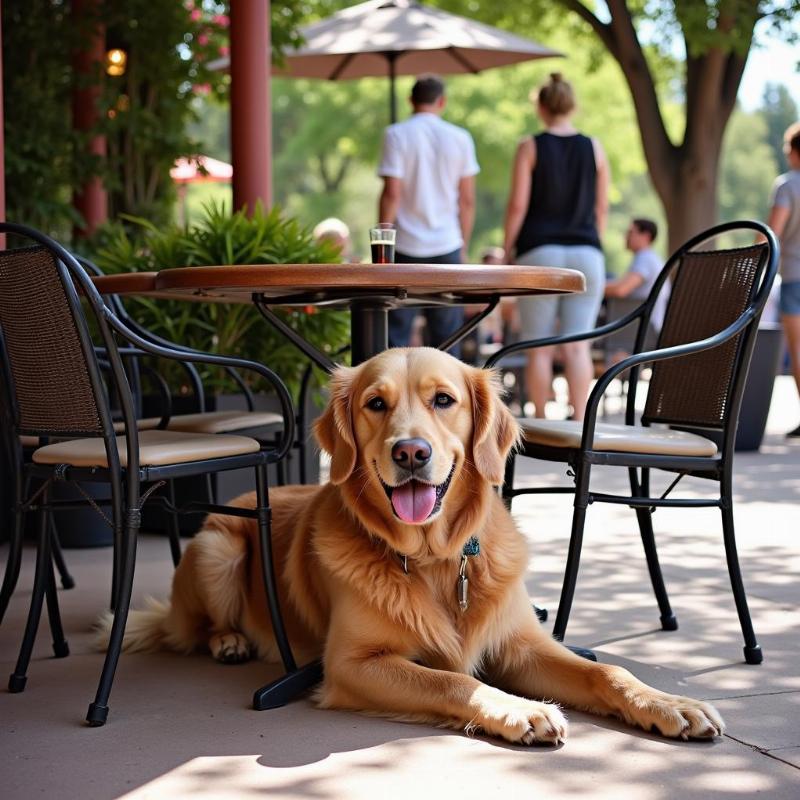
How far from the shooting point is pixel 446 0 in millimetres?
16891

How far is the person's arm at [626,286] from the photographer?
10789mm

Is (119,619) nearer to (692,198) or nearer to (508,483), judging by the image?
(508,483)

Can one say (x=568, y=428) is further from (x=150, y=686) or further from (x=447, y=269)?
(x=150, y=686)

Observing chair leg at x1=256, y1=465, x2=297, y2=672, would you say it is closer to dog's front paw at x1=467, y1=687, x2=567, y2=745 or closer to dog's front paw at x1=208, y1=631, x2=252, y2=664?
dog's front paw at x1=208, y1=631, x2=252, y2=664

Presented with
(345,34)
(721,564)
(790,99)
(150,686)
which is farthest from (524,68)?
(790,99)

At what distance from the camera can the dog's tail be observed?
3.77 m

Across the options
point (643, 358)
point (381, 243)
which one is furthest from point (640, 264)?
point (643, 358)

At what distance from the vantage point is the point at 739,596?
11.9 feet

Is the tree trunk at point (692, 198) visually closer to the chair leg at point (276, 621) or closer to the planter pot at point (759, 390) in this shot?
the planter pot at point (759, 390)

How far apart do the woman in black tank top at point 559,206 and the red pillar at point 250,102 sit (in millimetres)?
1678

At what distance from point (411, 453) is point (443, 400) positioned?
0.24 m

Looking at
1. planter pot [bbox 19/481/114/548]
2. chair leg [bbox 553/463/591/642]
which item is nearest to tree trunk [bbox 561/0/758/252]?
planter pot [bbox 19/481/114/548]

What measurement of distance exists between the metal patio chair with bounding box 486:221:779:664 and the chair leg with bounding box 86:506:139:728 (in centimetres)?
122

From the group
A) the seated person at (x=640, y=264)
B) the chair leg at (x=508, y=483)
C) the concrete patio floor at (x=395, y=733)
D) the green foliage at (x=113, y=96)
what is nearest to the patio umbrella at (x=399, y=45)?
the green foliage at (x=113, y=96)
